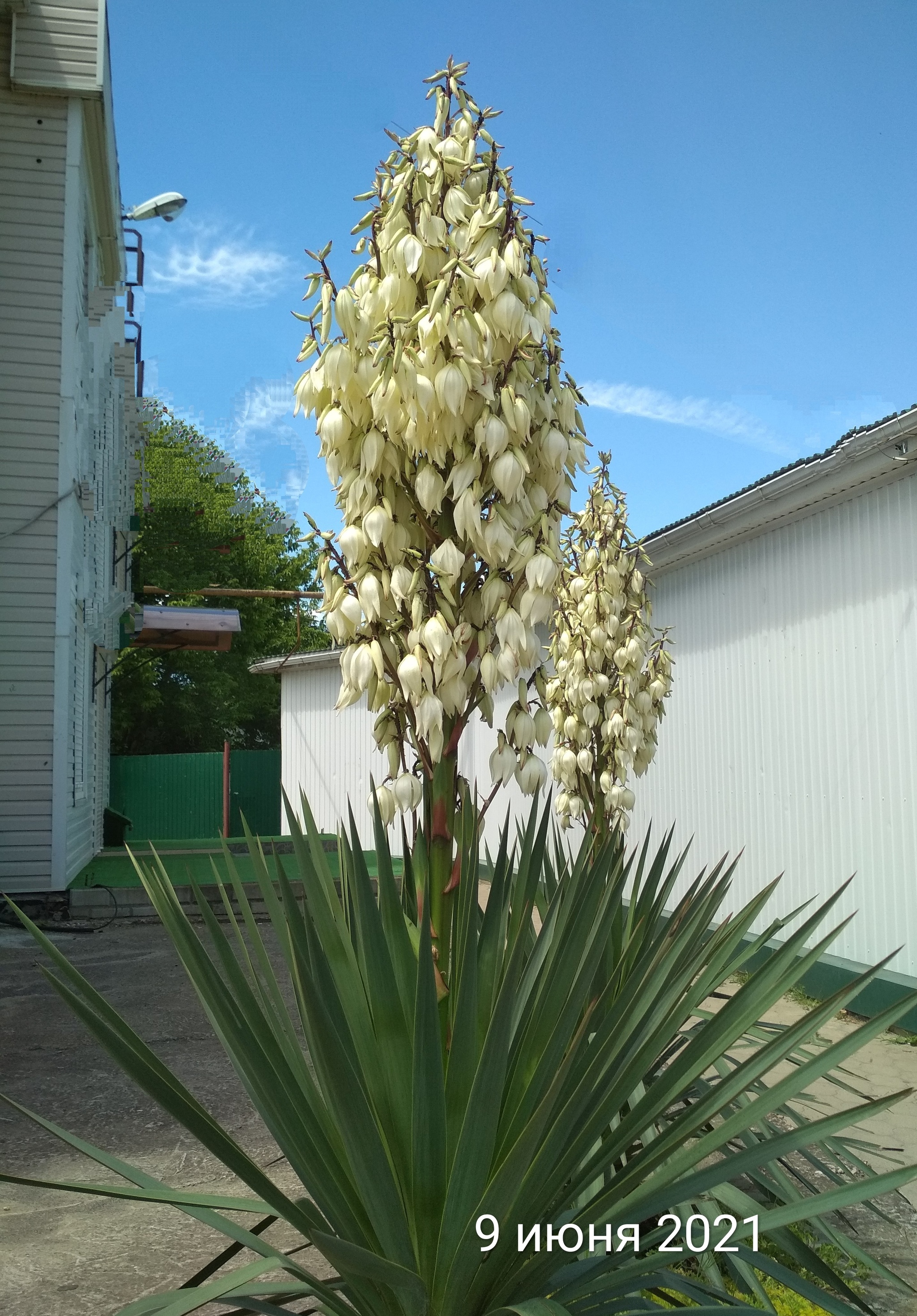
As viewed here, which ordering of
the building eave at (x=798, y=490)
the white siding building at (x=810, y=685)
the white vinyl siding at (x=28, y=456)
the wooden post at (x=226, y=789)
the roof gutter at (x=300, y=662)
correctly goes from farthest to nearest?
1. the wooden post at (x=226, y=789)
2. the roof gutter at (x=300, y=662)
3. the white vinyl siding at (x=28, y=456)
4. the white siding building at (x=810, y=685)
5. the building eave at (x=798, y=490)

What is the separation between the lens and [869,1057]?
5082mm

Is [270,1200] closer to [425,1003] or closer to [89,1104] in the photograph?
[425,1003]

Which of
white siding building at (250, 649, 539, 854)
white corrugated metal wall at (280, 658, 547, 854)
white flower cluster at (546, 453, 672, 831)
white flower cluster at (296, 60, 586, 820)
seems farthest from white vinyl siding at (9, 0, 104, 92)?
white flower cluster at (296, 60, 586, 820)

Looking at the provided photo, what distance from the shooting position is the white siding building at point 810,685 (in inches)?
222

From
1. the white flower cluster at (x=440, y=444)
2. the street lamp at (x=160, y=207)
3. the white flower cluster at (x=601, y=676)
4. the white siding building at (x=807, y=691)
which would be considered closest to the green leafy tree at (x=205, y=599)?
the street lamp at (x=160, y=207)

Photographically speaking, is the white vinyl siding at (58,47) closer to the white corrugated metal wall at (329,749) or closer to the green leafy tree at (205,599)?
the white corrugated metal wall at (329,749)

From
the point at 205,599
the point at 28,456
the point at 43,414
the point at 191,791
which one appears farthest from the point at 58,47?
the point at 205,599

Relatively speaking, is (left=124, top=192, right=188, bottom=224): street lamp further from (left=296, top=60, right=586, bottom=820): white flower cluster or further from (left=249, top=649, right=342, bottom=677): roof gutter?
(left=296, top=60, right=586, bottom=820): white flower cluster

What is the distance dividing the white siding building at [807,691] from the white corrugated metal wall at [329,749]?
5441mm

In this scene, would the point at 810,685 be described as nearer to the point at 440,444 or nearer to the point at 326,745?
the point at 440,444

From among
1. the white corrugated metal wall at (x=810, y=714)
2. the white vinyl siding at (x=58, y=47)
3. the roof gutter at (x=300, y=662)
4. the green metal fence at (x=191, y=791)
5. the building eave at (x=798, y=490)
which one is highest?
the white vinyl siding at (x=58, y=47)

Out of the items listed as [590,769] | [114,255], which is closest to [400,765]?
[590,769]

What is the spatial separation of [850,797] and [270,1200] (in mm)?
5100

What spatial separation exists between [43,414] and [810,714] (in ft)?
22.0
